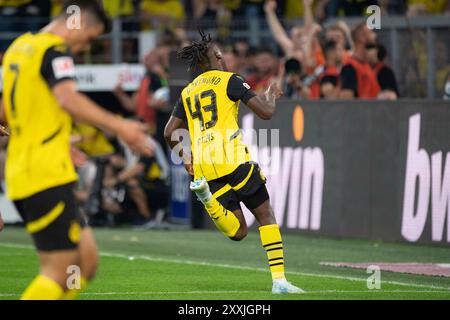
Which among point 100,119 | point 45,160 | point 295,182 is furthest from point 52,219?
point 295,182

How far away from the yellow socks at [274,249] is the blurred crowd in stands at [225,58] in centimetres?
620

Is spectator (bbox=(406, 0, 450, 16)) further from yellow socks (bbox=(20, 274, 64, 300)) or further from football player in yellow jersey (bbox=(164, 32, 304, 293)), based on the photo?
yellow socks (bbox=(20, 274, 64, 300))

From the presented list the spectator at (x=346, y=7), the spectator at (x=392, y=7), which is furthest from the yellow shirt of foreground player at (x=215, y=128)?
the spectator at (x=392, y=7)

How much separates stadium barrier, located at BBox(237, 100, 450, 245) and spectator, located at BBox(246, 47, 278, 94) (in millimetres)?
756

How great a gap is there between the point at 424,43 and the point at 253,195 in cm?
683

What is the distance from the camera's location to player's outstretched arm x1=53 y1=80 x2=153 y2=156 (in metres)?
7.22

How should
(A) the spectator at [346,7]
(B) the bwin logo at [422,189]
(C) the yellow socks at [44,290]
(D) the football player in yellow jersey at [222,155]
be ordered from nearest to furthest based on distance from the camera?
1. (C) the yellow socks at [44,290]
2. (D) the football player in yellow jersey at [222,155]
3. (B) the bwin logo at [422,189]
4. (A) the spectator at [346,7]

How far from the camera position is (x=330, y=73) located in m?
18.4

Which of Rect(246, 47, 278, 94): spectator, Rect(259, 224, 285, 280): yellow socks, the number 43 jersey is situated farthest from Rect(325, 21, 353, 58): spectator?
Rect(259, 224, 285, 280): yellow socks

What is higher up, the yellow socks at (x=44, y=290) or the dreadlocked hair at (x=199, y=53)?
the dreadlocked hair at (x=199, y=53)

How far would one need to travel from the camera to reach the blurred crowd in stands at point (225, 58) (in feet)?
58.9

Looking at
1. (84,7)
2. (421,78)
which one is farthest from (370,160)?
(84,7)

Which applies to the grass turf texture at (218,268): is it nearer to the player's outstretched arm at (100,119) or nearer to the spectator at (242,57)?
the spectator at (242,57)

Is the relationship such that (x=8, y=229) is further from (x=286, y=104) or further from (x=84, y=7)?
(x=84, y=7)
